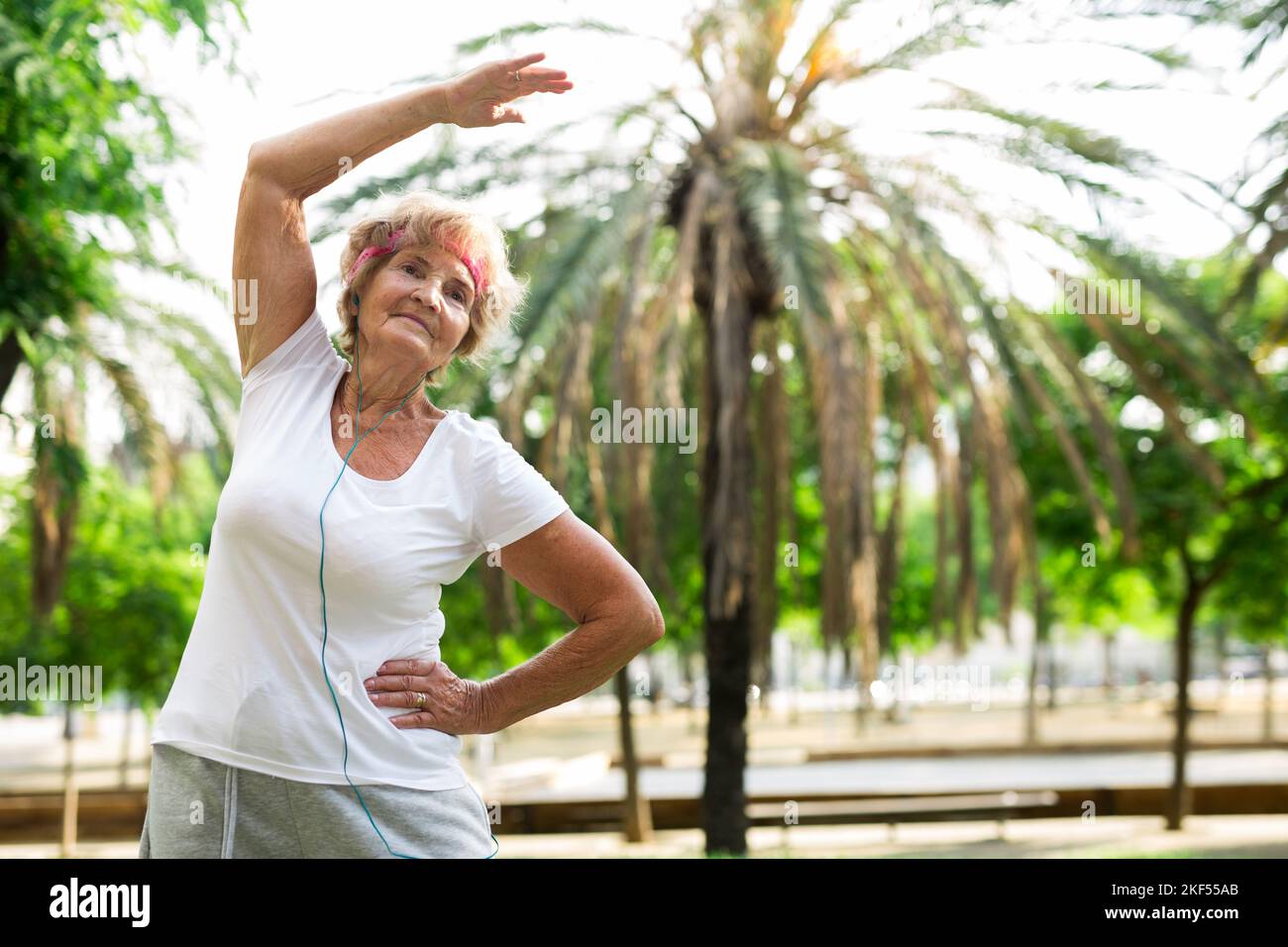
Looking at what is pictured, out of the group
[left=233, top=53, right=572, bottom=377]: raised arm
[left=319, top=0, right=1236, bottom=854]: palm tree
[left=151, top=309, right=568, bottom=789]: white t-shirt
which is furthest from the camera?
[left=319, top=0, right=1236, bottom=854]: palm tree

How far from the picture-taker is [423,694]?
75.7 inches

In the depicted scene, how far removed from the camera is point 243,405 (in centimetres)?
201

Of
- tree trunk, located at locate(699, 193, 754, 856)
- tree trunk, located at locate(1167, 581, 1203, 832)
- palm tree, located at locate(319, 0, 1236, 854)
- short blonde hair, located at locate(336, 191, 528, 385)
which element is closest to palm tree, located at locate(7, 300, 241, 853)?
palm tree, located at locate(319, 0, 1236, 854)

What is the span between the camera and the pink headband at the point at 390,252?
2.07 metres

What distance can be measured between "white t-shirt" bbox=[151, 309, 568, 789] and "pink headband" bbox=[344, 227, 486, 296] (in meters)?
0.28

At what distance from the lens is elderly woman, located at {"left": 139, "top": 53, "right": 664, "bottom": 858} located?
5.98ft

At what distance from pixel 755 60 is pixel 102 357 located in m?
5.05

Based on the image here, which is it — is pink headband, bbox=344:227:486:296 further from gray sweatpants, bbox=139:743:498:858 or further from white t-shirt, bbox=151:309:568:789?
gray sweatpants, bbox=139:743:498:858

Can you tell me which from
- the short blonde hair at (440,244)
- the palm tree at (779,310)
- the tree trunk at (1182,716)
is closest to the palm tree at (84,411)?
the palm tree at (779,310)

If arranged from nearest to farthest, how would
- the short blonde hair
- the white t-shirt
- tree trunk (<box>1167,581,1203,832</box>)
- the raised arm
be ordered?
the white t-shirt → the raised arm → the short blonde hair → tree trunk (<box>1167,581,1203,832</box>)

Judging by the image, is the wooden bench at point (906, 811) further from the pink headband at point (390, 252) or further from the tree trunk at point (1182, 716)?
the pink headband at point (390, 252)

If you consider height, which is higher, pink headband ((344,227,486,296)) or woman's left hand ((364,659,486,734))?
pink headband ((344,227,486,296))
